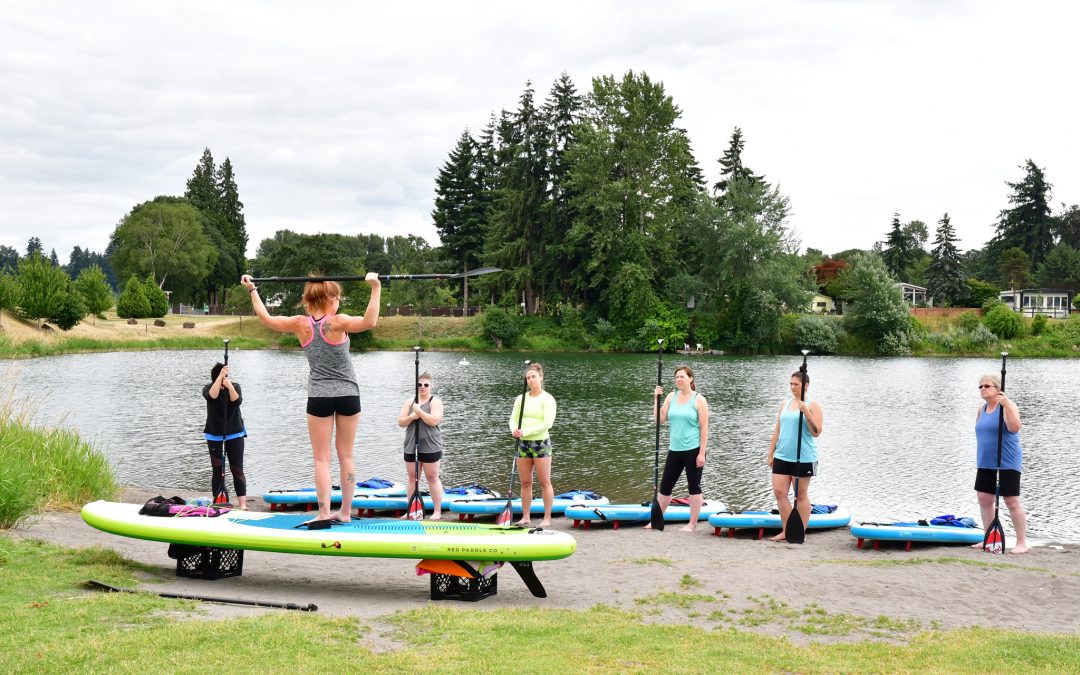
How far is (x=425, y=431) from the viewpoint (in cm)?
1037

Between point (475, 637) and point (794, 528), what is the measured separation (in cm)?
577

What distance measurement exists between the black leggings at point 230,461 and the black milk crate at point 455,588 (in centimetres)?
448

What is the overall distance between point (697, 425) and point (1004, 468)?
11.1 feet

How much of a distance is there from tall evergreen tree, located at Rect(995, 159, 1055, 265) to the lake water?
5629 centimetres

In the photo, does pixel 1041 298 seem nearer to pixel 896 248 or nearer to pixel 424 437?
pixel 896 248

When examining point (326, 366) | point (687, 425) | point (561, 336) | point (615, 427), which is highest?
point (326, 366)

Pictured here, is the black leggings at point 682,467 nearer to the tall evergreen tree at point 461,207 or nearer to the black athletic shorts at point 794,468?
the black athletic shorts at point 794,468

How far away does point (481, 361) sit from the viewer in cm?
5238

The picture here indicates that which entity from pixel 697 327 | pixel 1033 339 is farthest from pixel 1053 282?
pixel 697 327

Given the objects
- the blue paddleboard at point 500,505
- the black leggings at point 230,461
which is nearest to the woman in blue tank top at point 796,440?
the blue paddleboard at point 500,505

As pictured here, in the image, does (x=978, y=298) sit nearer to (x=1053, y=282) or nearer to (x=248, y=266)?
(x=1053, y=282)

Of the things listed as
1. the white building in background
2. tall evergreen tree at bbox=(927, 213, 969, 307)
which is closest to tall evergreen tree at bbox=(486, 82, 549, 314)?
tall evergreen tree at bbox=(927, 213, 969, 307)

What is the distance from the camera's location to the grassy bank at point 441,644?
5.35 meters

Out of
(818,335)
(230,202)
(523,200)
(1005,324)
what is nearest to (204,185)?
(230,202)
